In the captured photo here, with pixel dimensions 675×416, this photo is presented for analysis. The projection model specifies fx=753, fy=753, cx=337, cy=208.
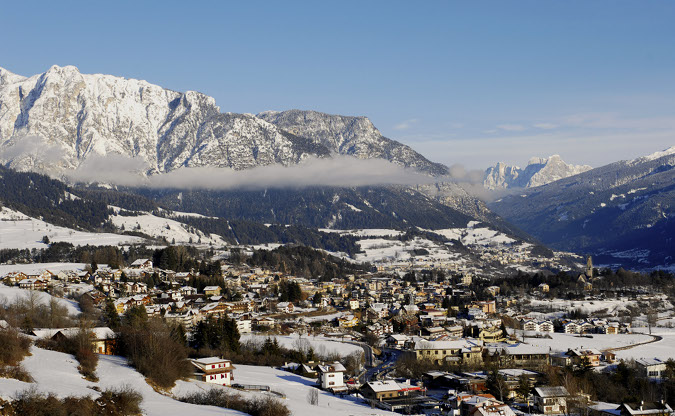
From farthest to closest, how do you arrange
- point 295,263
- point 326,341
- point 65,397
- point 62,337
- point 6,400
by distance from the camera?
point 295,263 → point 326,341 → point 62,337 → point 65,397 → point 6,400

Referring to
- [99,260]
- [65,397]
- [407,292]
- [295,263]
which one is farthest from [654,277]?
[65,397]

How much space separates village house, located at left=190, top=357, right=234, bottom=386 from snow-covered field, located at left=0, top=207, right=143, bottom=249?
98.5 m

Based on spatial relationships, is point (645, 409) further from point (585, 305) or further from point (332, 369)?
point (585, 305)

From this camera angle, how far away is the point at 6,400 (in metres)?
33.3

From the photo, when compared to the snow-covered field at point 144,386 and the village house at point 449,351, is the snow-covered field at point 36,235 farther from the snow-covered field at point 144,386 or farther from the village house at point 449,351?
the snow-covered field at point 144,386

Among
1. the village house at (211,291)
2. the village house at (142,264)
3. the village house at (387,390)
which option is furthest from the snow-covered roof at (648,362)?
the village house at (142,264)

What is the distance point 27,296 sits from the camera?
259 ft

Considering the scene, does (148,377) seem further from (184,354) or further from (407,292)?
(407,292)

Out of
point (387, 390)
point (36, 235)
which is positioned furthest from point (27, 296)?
point (36, 235)

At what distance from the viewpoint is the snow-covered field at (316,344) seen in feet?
218

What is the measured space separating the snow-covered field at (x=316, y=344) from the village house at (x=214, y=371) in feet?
47.9

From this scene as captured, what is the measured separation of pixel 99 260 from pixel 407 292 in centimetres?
4991

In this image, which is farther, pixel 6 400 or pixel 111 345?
pixel 111 345

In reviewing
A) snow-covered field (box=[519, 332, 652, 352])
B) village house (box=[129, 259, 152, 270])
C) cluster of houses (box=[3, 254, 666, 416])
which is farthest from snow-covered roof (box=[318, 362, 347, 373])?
village house (box=[129, 259, 152, 270])
